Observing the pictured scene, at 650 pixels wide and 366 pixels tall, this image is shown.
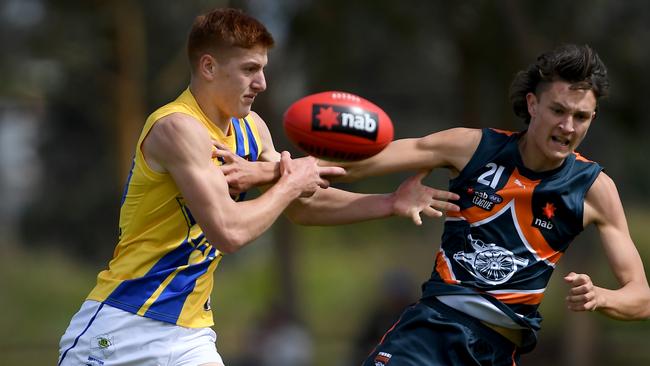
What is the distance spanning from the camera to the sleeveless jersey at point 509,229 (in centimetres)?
523

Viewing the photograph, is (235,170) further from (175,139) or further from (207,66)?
(207,66)

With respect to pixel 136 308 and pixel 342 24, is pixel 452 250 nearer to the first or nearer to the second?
pixel 136 308

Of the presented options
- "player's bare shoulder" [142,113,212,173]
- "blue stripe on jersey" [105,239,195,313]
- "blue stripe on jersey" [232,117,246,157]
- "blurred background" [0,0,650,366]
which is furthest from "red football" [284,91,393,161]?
"blurred background" [0,0,650,366]

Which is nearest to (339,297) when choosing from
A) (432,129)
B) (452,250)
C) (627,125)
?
(432,129)

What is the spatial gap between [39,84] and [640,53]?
31.6ft

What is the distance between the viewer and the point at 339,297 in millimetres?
21953

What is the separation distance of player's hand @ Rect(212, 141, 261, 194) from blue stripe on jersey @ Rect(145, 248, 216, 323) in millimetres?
421

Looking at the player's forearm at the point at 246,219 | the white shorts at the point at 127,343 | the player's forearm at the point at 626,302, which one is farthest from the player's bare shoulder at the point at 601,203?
the white shorts at the point at 127,343

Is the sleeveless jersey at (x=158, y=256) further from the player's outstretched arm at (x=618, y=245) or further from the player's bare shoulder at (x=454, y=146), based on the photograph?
the player's outstretched arm at (x=618, y=245)

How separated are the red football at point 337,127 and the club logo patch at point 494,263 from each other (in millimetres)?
715

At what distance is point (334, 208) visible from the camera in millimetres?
5668

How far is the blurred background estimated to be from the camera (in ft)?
45.5

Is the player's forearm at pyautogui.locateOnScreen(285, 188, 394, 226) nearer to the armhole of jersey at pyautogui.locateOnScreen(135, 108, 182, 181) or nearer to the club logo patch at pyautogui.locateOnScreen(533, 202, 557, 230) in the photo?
the club logo patch at pyautogui.locateOnScreen(533, 202, 557, 230)

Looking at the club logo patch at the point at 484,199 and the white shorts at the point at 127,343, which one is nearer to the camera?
the white shorts at the point at 127,343
